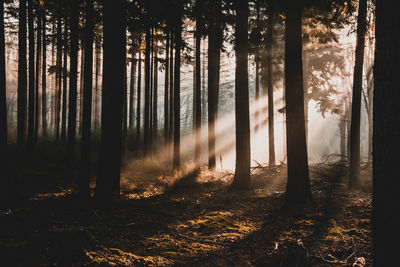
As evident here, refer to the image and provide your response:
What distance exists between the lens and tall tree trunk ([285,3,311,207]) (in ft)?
22.5

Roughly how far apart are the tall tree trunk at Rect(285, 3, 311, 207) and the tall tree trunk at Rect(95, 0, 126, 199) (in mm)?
4672

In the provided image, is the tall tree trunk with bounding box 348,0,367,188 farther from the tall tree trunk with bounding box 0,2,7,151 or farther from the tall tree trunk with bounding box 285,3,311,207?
the tall tree trunk with bounding box 0,2,7,151

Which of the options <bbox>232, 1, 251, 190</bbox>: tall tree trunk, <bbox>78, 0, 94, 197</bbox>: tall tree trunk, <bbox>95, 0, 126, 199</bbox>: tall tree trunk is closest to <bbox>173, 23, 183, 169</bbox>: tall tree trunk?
<bbox>232, 1, 251, 190</bbox>: tall tree trunk

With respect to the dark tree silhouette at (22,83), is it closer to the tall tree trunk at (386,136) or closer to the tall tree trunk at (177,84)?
the tall tree trunk at (177,84)

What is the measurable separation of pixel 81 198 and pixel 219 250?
438 centimetres

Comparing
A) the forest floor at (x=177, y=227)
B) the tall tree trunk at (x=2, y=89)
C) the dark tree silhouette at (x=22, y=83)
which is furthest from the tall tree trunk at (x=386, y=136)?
the dark tree silhouette at (x=22, y=83)

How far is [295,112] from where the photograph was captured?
22.7 ft

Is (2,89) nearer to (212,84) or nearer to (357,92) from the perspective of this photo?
(212,84)

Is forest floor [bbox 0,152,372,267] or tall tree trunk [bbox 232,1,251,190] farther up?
tall tree trunk [bbox 232,1,251,190]

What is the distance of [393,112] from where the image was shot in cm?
243

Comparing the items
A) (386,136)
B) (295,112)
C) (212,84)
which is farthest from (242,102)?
(386,136)

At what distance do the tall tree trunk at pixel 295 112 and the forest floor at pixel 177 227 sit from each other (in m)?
0.55

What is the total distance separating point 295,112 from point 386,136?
14.9 ft

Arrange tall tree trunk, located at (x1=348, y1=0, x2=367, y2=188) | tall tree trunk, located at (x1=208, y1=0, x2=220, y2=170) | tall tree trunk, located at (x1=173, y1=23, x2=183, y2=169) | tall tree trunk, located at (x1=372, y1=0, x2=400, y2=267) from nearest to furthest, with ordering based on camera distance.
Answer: tall tree trunk, located at (x1=372, y1=0, x2=400, y2=267) → tall tree trunk, located at (x1=348, y1=0, x2=367, y2=188) → tall tree trunk, located at (x1=173, y1=23, x2=183, y2=169) → tall tree trunk, located at (x1=208, y1=0, x2=220, y2=170)
